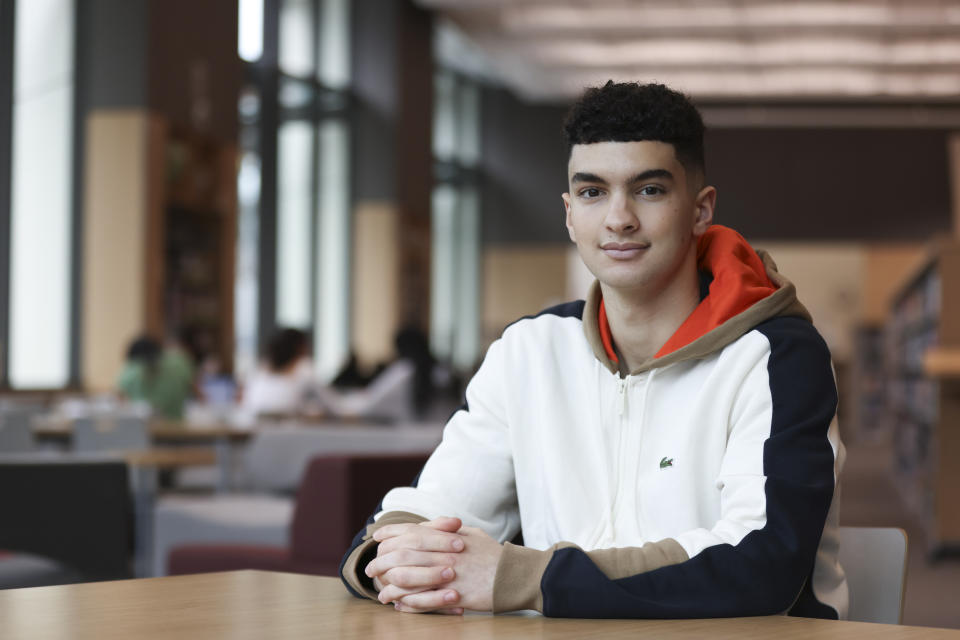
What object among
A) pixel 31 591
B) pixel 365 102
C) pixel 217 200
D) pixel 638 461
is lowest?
pixel 31 591

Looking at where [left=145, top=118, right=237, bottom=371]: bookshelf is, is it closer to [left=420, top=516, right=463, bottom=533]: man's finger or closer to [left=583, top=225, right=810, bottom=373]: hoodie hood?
[left=583, top=225, right=810, bottom=373]: hoodie hood

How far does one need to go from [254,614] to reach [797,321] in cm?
72

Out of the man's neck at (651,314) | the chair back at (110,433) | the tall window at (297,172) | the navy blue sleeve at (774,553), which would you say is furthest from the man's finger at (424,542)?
the tall window at (297,172)

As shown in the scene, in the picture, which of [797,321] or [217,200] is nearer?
[797,321]

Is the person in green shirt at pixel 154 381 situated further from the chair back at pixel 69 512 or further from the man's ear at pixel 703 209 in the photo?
the man's ear at pixel 703 209

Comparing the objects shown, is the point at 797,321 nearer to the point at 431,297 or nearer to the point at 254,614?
the point at 254,614

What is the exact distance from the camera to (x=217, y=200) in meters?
9.60

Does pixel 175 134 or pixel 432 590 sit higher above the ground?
pixel 175 134

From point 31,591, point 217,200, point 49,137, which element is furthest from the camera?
point 217,200

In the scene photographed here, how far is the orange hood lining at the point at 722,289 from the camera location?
145cm

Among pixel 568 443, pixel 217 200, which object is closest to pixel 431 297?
pixel 217 200

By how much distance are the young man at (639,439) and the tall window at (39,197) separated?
7076 mm

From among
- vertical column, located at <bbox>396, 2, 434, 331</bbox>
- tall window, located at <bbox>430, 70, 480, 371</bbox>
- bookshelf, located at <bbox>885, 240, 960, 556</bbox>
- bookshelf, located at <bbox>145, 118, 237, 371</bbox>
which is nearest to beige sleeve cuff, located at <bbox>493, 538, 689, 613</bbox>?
bookshelf, located at <bbox>885, 240, 960, 556</bbox>

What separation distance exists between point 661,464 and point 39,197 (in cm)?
762
